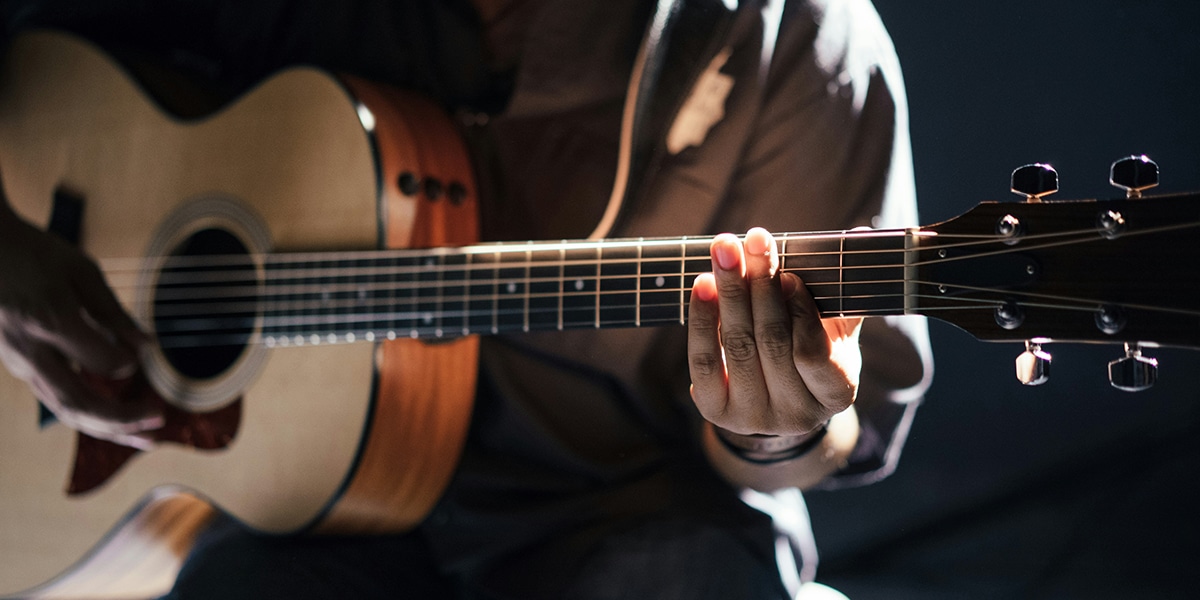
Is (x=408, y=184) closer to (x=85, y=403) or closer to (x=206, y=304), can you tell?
(x=206, y=304)

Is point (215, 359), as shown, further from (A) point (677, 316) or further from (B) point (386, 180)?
(A) point (677, 316)

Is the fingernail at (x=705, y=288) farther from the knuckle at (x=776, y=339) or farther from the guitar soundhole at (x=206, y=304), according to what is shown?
the guitar soundhole at (x=206, y=304)

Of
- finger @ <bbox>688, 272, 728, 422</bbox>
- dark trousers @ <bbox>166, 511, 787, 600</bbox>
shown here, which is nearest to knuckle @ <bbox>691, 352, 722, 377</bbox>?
finger @ <bbox>688, 272, 728, 422</bbox>

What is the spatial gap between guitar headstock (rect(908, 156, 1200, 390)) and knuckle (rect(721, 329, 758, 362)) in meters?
0.12

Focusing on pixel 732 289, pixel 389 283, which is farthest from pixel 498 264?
pixel 732 289

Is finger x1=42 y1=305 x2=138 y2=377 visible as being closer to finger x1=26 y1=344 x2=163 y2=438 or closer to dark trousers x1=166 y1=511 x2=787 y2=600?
finger x1=26 y1=344 x2=163 y2=438

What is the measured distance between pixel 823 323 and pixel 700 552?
304 millimetres

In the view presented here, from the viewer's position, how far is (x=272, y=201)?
0.94 m

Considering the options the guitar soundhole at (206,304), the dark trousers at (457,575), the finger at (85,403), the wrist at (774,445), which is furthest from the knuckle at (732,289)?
the finger at (85,403)

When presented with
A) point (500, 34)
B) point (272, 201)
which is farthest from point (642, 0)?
point (272, 201)

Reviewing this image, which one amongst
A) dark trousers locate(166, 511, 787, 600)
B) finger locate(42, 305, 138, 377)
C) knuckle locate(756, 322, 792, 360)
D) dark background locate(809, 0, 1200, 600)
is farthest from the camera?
finger locate(42, 305, 138, 377)

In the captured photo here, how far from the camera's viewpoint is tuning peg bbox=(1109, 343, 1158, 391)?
1.75 feet

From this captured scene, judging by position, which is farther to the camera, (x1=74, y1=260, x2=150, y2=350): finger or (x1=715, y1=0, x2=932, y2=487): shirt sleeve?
(x1=74, y1=260, x2=150, y2=350): finger

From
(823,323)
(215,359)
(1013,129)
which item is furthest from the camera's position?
(215,359)
